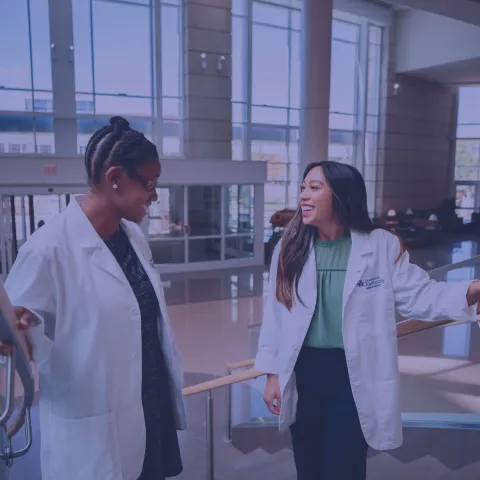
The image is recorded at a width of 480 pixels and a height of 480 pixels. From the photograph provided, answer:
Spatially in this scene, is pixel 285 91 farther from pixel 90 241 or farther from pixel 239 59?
pixel 90 241

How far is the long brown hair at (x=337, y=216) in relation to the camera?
2.10 m

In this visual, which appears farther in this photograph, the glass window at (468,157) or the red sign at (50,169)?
the glass window at (468,157)

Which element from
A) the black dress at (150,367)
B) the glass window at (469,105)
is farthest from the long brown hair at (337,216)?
the glass window at (469,105)

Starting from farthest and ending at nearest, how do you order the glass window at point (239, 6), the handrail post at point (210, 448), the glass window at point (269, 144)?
the glass window at point (269, 144) → the glass window at point (239, 6) → the handrail post at point (210, 448)

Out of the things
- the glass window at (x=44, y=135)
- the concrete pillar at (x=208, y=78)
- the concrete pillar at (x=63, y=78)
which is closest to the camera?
the concrete pillar at (x=63, y=78)

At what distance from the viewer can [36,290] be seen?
143 cm

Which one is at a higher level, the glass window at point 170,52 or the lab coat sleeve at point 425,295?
the glass window at point 170,52

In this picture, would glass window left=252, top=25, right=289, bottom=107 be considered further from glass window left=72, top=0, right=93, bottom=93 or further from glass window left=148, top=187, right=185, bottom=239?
glass window left=148, top=187, right=185, bottom=239

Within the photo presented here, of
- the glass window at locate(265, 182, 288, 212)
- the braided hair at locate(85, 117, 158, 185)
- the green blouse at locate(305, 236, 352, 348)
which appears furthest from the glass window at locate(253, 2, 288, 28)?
the braided hair at locate(85, 117, 158, 185)

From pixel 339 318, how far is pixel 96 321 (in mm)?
992

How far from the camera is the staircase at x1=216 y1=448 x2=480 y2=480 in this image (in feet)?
9.46

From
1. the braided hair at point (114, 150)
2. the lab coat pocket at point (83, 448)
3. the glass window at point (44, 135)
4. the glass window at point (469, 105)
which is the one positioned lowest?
the lab coat pocket at point (83, 448)

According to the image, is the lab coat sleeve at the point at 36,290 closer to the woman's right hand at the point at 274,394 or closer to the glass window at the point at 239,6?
the woman's right hand at the point at 274,394

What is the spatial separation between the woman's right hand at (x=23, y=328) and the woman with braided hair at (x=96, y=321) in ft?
0.03
